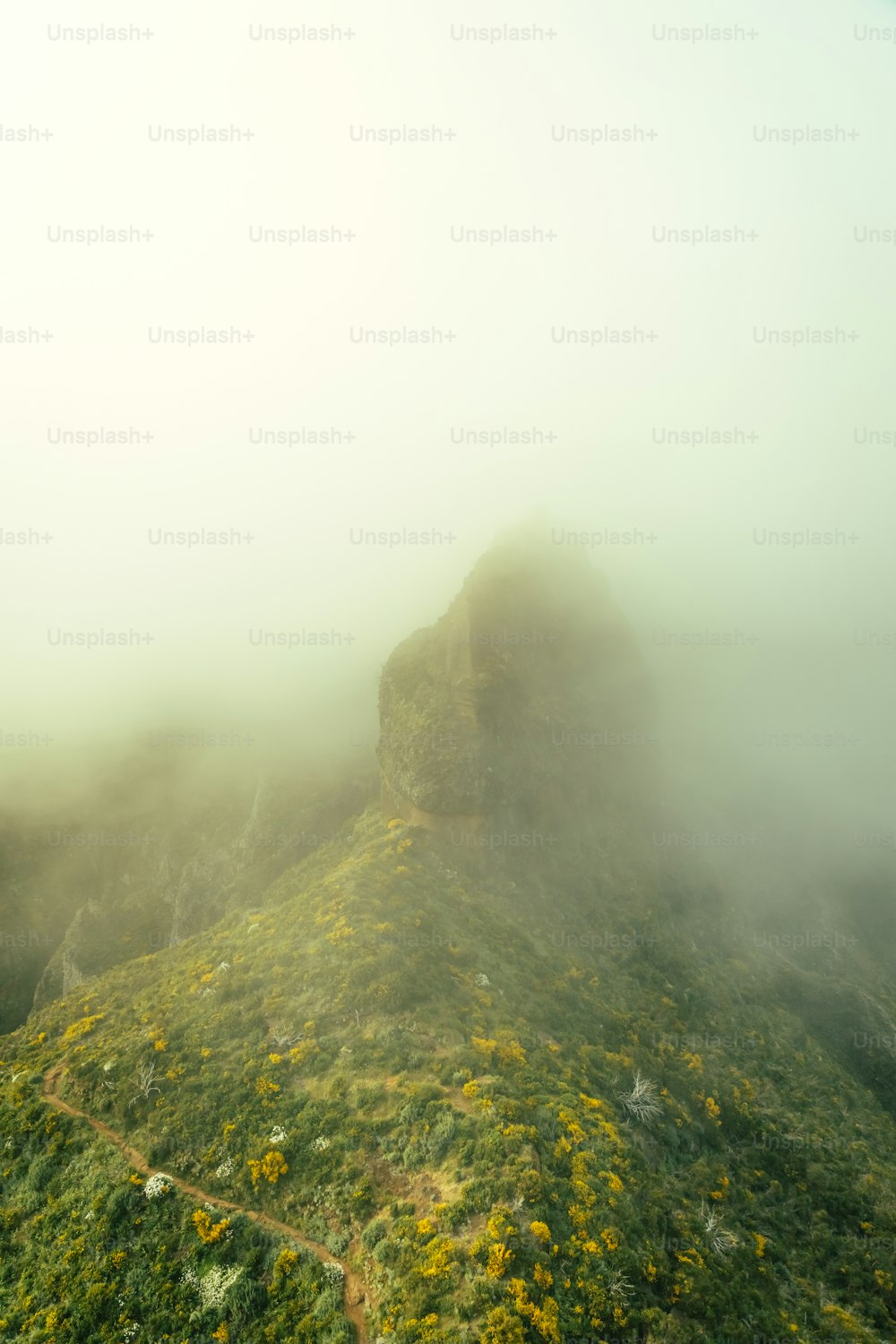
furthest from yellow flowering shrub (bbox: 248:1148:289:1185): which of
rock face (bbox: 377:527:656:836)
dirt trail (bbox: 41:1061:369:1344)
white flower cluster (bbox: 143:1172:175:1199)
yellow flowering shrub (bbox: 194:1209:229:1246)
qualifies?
rock face (bbox: 377:527:656:836)

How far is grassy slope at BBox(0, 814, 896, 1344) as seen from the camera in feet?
53.2

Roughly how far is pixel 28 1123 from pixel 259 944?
45.7ft

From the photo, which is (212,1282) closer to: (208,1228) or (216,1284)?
(216,1284)

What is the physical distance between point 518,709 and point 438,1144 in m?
37.0

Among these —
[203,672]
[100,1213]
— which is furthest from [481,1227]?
[203,672]

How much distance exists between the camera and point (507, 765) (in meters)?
50.1

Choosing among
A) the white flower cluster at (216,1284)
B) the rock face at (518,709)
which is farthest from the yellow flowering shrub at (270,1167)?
the rock face at (518,709)

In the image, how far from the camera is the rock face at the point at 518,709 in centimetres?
4856

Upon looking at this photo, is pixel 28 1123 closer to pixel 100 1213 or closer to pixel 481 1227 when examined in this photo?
pixel 100 1213

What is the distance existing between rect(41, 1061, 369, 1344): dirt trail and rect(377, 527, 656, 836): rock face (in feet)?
94.1

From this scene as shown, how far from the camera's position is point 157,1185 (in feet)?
64.6

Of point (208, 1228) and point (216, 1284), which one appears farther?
point (208, 1228)

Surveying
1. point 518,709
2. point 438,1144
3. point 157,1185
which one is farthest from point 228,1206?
point 518,709

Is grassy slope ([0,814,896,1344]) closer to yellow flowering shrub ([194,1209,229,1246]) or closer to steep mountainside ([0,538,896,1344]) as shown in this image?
steep mountainside ([0,538,896,1344])
